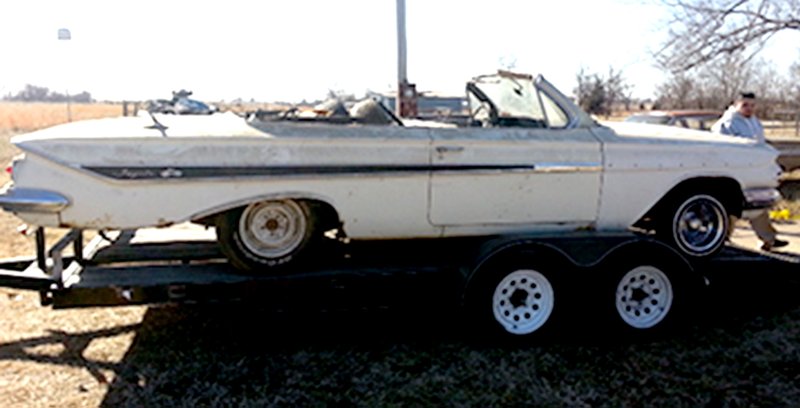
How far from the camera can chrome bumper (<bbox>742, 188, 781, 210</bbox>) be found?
5445mm

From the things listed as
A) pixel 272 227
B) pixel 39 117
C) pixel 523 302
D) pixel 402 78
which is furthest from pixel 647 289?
pixel 39 117

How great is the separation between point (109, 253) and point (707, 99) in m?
26.8

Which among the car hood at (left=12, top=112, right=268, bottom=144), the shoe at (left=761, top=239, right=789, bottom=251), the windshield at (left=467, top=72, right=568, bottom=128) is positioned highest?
the windshield at (left=467, top=72, right=568, bottom=128)

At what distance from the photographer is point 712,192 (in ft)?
17.8

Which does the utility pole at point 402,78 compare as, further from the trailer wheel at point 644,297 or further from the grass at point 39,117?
the grass at point 39,117

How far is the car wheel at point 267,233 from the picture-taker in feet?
15.0

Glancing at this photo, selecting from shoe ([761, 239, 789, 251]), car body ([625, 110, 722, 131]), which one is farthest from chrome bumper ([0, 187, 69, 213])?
car body ([625, 110, 722, 131])

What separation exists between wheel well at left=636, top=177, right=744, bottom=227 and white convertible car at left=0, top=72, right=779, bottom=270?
0.01 m

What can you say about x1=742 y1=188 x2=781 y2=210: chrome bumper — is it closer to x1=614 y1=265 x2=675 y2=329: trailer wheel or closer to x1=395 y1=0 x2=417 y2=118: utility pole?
x1=614 y1=265 x2=675 y2=329: trailer wheel

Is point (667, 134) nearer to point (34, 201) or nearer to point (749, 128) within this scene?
point (749, 128)

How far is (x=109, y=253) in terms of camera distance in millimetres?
5148

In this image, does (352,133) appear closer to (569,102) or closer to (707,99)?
(569,102)

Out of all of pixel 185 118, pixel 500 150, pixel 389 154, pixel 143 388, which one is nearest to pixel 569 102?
pixel 500 150

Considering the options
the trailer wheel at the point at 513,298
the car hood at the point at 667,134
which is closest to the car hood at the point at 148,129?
the trailer wheel at the point at 513,298
